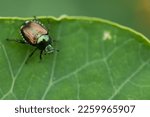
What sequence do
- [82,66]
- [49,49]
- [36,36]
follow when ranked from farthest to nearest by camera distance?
[36,36]
[49,49]
[82,66]

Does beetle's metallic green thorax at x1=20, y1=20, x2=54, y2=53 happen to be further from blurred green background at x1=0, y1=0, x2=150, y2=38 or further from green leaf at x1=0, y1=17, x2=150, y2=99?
blurred green background at x1=0, y1=0, x2=150, y2=38

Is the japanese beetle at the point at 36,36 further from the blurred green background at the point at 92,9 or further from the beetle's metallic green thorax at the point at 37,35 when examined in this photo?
the blurred green background at the point at 92,9

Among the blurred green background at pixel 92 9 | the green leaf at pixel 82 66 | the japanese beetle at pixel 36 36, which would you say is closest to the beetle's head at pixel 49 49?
the japanese beetle at pixel 36 36

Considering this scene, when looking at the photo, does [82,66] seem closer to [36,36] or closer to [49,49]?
[49,49]

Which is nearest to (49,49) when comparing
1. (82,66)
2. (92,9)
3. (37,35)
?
(82,66)

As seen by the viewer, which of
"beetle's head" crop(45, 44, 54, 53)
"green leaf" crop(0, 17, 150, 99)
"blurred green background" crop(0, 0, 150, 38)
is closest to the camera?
"green leaf" crop(0, 17, 150, 99)

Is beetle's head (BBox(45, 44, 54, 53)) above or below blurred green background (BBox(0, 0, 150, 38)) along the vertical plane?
above

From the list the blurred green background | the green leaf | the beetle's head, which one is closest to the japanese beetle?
the beetle's head
